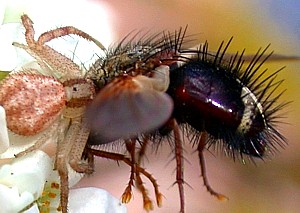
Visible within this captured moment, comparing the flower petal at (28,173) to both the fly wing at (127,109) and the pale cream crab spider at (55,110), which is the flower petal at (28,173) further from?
the fly wing at (127,109)

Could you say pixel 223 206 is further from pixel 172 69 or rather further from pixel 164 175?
pixel 172 69

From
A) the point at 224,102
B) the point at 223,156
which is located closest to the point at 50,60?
the point at 224,102

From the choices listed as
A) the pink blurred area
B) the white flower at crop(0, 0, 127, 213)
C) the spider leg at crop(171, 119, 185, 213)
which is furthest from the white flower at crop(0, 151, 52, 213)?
the pink blurred area

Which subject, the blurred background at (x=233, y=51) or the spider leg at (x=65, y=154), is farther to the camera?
the blurred background at (x=233, y=51)

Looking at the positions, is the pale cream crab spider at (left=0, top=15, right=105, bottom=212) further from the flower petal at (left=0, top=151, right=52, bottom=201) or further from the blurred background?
the blurred background

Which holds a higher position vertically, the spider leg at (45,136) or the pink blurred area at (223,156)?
the spider leg at (45,136)

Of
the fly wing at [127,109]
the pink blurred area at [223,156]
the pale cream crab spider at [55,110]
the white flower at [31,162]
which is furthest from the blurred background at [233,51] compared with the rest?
the fly wing at [127,109]

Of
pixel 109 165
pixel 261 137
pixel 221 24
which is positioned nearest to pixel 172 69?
pixel 261 137
